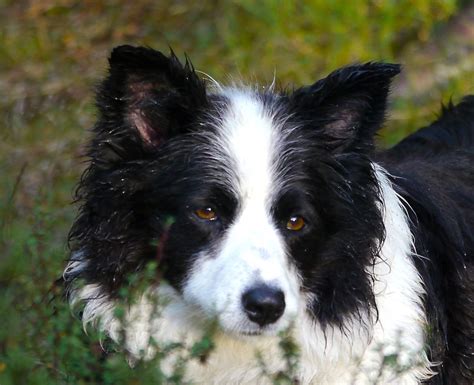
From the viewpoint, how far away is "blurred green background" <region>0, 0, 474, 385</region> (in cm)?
878

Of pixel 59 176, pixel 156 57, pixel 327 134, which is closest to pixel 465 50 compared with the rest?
pixel 59 176

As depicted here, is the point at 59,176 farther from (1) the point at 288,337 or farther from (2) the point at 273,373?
(1) the point at 288,337

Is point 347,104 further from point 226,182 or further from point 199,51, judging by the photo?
point 199,51

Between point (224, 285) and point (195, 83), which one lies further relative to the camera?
point (195, 83)

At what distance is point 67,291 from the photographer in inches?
200

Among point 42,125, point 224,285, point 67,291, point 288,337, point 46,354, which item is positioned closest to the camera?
point 288,337

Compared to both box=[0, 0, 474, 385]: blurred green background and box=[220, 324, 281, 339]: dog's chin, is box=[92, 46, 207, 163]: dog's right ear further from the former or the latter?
box=[0, 0, 474, 385]: blurred green background

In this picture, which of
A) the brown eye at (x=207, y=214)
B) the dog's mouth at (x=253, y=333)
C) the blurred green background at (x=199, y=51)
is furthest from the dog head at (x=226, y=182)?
the blurred green background at (x=199, y=51)

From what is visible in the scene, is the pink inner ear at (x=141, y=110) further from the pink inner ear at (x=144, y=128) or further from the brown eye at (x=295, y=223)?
the brown eye at (x=295, y=223)

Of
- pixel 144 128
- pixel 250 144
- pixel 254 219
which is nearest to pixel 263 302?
pixel 254 219

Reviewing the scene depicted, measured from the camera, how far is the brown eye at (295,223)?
15.5ft

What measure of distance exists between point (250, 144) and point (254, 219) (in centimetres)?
37

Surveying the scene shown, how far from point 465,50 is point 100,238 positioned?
5309 millimetres

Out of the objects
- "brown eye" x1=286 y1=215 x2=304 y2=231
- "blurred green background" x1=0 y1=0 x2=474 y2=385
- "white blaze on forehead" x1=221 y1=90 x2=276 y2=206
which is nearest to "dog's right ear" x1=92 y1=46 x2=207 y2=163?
"white blaze on forehead" x1=221 y1=90 x2=276 y2=206
